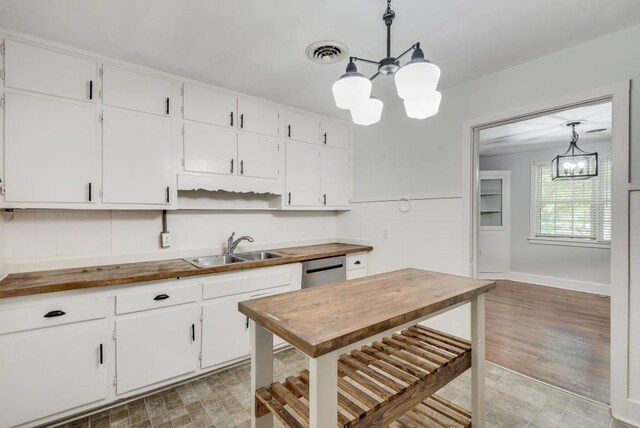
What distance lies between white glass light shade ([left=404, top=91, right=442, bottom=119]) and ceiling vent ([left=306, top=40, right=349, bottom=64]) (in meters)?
1.00

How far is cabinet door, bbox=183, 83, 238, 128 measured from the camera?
2625 mm

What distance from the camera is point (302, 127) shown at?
135 inches

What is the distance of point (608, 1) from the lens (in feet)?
5.50

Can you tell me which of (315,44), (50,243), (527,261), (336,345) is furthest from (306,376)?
(527,261)

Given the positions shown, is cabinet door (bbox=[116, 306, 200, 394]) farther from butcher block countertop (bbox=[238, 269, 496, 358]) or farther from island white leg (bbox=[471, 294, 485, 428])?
island white leg (bbox=[471, 294, 485, 428])

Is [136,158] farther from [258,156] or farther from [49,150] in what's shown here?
[258,156]

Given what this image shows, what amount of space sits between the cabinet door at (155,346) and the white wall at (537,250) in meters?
5.76

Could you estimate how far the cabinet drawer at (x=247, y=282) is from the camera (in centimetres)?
239

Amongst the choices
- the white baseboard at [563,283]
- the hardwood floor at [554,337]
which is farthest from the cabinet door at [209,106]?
the white baseboard at [563,283]

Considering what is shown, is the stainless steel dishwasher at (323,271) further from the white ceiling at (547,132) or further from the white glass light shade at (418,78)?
the white ceiling at (547,132)

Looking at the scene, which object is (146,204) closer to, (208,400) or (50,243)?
(50,243)

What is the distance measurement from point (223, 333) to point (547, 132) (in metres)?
5.07

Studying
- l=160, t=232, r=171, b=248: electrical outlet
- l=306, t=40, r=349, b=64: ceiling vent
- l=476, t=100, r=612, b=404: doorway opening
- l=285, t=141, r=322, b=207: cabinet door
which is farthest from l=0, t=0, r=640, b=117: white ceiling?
l=160, t=232, r=171, b=248: electrical outlet

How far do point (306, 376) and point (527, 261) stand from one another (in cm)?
564
